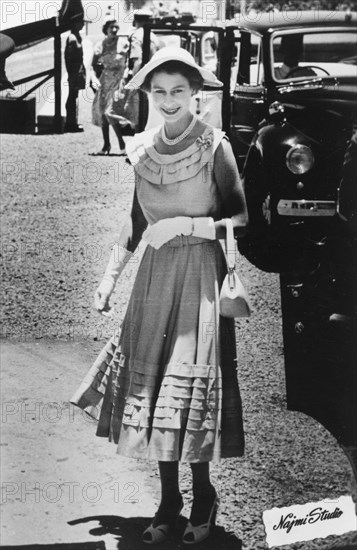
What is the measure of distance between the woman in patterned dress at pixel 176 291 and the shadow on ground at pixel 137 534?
0.31 m

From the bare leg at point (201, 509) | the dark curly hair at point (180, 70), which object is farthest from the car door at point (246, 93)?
the bare leg at point (201, 509)

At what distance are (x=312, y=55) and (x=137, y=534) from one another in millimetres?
2215

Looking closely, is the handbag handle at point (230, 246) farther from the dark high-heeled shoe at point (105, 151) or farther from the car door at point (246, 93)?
the dark high-heeled shoe at point (105, 151)

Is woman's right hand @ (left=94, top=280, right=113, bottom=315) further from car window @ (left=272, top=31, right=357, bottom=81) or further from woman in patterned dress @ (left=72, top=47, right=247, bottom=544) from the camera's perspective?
car window @ (left=272, top=31, right=357, bottom=81)

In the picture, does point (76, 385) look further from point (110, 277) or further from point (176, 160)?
point (176, 160)

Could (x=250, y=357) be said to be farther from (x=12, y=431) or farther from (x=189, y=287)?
(x=12, y=431)

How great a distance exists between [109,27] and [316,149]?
127cm

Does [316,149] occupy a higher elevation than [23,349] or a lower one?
higher

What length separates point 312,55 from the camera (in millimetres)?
4133

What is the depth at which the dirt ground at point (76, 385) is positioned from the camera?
310 centimetres

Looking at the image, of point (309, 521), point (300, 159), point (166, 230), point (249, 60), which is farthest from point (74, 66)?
point (309, 521)

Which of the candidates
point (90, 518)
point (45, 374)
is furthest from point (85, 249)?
point (90, 518)

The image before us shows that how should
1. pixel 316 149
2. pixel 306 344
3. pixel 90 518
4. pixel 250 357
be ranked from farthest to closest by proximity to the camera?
pixel 316 149
pixel 306 344
pixel 250 357
pixel 90 518

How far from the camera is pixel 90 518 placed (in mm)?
3113
